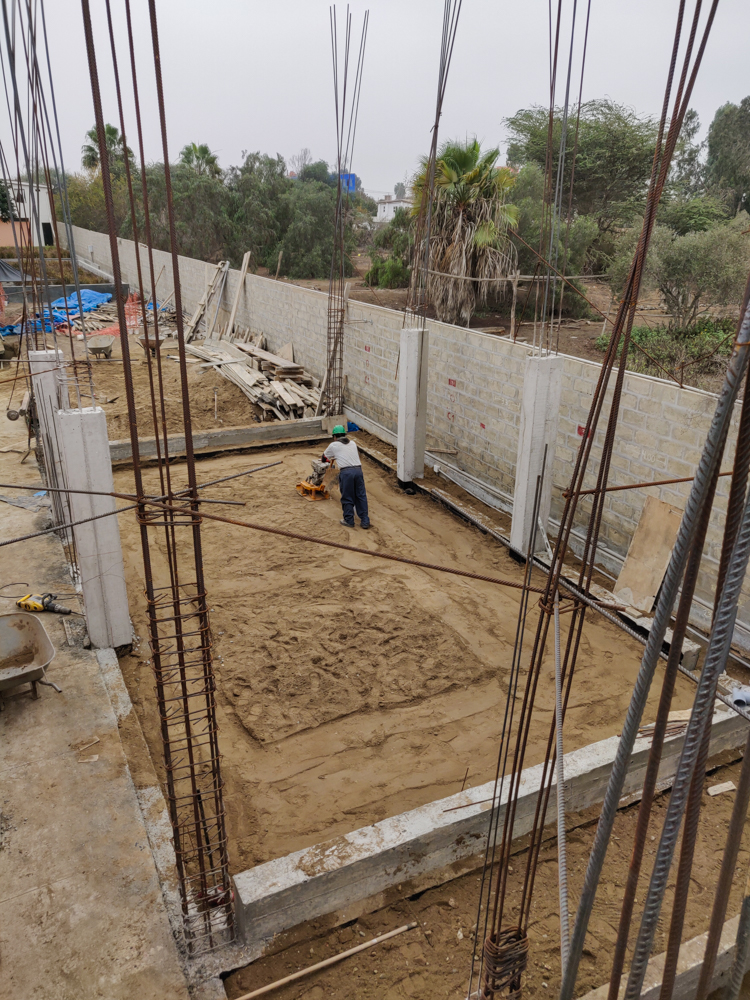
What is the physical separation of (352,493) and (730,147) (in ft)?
102

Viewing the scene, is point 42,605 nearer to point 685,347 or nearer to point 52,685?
point 52,685

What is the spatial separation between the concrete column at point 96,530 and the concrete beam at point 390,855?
9.49 ft

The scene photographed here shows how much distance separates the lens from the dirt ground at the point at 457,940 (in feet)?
11.8

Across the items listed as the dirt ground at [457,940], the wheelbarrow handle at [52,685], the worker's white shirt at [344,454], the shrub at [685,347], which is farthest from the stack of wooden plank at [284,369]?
the dirt ground at [457,940]

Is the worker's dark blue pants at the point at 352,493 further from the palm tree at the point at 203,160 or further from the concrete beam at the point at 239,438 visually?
the palm tree at the point at 203,160

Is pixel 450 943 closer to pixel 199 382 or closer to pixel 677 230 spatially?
pixel 199 382

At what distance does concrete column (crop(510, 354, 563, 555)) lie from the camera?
24.4 feet

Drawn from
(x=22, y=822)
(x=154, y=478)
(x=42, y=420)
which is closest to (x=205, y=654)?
(x=22, y=822)

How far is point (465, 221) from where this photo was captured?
14.6 m

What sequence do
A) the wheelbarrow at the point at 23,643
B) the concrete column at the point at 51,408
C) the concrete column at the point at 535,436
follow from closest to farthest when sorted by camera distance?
the wheelbarrow at the point at 23,643, the concrete column at the point at 51,408, the concrete column at the point at 535,436

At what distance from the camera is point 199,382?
15461 millimetres

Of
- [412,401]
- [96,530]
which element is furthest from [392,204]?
Answer: [96,530]

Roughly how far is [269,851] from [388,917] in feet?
2.86

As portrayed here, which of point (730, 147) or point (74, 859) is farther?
point (730, 147)
